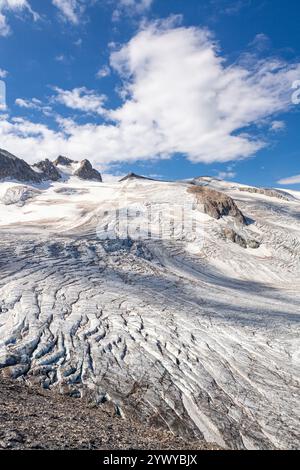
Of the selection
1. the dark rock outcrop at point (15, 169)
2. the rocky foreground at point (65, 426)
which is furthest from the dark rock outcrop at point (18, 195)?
the rocky foreground at point (65, 426)

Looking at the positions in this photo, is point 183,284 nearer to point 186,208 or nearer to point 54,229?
point 54,229

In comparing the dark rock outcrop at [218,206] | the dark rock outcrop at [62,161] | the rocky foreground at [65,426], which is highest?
the dark rock outcrop at [62,161]

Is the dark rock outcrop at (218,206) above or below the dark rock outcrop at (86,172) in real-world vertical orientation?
below

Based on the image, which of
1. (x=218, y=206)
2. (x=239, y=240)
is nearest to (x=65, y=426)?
(x=239, y=240)

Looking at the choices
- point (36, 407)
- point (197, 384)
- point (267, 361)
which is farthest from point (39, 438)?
point (267, 361)

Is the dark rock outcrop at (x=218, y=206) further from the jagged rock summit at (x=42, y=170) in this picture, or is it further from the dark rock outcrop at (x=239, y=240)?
the jagged rock summit at (x=42, y=170)

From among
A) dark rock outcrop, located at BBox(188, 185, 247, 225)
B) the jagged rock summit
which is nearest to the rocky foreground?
dark rock outcrop, located at BBox(188, 185, 247, 225)
